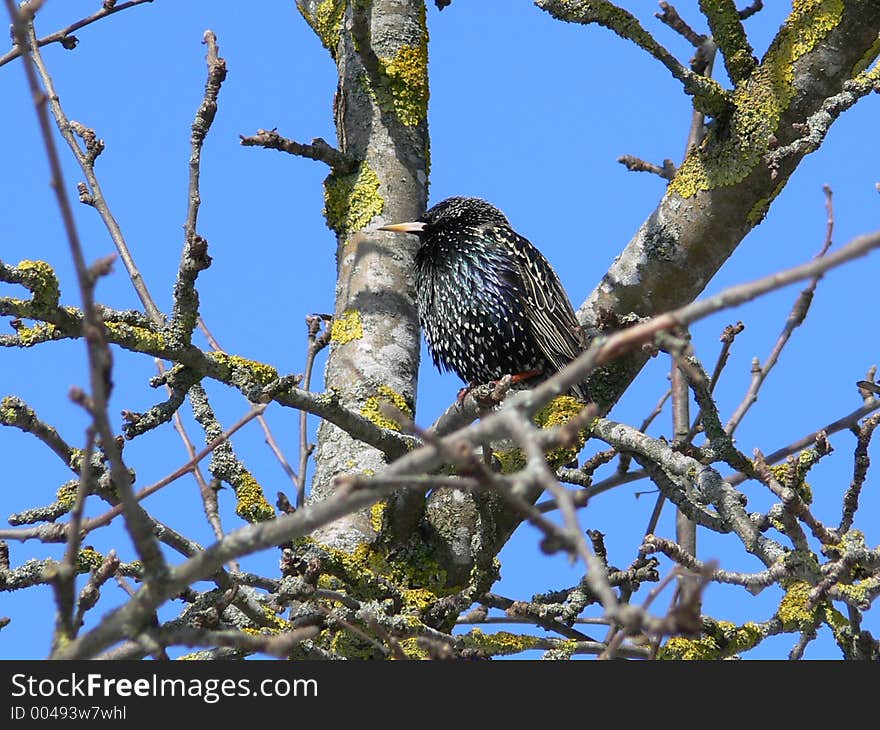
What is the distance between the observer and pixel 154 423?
3.36 m

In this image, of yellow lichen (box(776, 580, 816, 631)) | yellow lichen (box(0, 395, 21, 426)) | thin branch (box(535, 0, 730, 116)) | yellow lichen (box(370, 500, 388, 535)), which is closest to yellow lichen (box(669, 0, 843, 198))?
thin branch (box(535, 0, 730, 116))

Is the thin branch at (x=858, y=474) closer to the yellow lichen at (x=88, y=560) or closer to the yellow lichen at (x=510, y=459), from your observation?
the yellow lichen at (x=510, y=459)

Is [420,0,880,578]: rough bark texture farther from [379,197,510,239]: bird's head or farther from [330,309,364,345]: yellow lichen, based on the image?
[379,197,510,239]: bird's head

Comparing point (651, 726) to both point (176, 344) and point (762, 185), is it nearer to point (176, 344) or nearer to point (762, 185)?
point (176, 344)

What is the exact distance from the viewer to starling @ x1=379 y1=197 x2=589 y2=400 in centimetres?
523

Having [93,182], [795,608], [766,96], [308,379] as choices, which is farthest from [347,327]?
[795,608]

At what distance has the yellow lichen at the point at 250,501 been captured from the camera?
141 inches

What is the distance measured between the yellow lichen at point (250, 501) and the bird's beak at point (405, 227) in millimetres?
1597

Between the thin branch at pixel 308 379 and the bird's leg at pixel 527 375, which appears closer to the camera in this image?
the thin branch at pixel 308 379

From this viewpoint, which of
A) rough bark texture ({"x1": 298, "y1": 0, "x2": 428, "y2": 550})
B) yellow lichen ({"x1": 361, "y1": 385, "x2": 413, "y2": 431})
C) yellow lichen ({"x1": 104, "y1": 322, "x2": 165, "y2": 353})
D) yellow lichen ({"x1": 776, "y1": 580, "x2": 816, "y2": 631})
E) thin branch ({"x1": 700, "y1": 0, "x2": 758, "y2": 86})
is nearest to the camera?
yellow lichen ({"x1": 104, "y1": 322, "x2": 165, "y2": 353})

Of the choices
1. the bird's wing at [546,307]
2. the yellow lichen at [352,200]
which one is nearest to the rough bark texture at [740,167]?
the bird's wing at [546,307]

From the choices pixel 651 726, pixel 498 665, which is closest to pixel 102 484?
pixel 498 665

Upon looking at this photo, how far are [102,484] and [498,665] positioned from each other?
48.9 inches

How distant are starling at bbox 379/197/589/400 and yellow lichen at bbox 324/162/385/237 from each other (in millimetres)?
280
